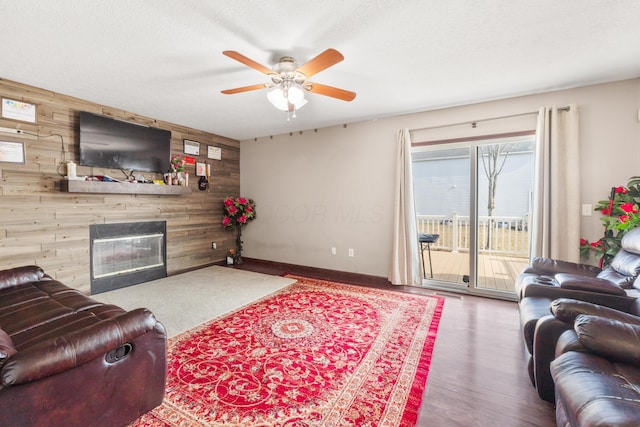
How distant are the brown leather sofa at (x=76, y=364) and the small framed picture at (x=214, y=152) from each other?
3.60 meters

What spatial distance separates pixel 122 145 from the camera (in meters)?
3.75

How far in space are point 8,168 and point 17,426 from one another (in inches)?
123

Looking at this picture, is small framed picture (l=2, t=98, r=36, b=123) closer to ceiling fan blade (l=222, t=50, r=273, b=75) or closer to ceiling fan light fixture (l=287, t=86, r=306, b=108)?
ceiling fan blade (l=222, t=50, r=273, b=75)

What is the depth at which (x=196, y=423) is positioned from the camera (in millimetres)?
1505

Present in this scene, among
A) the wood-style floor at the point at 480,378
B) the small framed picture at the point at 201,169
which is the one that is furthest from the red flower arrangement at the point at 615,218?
the small framed picture at the point at 201,169

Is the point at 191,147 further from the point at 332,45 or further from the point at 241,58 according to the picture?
the point at 332,45

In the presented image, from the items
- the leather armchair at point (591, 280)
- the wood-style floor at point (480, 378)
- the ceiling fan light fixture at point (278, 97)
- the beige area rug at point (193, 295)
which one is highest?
the ceiling fan light fixture at point (278, 97)

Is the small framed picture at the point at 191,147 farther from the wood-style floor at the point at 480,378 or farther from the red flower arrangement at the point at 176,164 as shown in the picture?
the wood-style floor at the point at 480,378

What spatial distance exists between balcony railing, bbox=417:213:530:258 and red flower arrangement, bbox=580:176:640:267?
1.08 m

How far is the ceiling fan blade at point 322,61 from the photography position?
1828 millimetres

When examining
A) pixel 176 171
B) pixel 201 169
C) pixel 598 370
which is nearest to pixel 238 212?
pixel 201 169

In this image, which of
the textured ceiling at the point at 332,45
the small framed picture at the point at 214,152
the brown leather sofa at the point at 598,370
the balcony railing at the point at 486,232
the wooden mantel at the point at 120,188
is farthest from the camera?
the small framed picture at the point at 214,152

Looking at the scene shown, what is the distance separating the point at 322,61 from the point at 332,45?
377mm

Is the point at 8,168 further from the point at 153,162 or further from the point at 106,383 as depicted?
the point at 106,383
